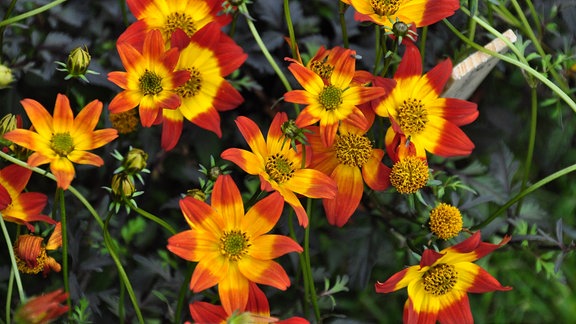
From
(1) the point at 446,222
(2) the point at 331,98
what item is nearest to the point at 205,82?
(2) the point at 331,98

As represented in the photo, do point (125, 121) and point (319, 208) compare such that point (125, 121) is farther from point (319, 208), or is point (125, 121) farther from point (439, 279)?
point (439, 279)

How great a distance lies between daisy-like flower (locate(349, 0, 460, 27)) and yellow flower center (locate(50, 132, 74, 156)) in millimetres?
459

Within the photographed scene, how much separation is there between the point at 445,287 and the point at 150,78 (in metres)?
0.54

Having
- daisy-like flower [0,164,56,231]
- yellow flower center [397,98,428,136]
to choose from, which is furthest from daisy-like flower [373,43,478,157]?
daisy-like flower [0,164,56,231]

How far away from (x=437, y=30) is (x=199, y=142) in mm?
524

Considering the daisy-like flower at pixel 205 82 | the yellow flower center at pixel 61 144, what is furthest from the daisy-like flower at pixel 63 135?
the daisy-like flower at pixel 205 82

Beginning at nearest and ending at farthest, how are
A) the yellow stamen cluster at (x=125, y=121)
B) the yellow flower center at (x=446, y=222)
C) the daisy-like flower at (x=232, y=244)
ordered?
the daisy-like flower at (x=232, y=244) < the yellow flower center at (x=446, y=222) < the yellow stamen cluster at (x=125, y=121)

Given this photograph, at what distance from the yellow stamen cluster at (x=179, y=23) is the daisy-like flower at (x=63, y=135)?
0.65ft

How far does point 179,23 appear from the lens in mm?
1169

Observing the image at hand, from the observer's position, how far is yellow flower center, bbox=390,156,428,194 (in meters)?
1.03

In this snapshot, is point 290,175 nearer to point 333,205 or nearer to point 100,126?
point 333,205

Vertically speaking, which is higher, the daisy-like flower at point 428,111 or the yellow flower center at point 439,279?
the daisy-like flower at point 428,111

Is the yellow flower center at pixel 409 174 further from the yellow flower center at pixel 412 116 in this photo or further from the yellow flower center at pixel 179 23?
the yellow flower center at pixel 179 23

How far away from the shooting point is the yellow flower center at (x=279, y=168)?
103cm
